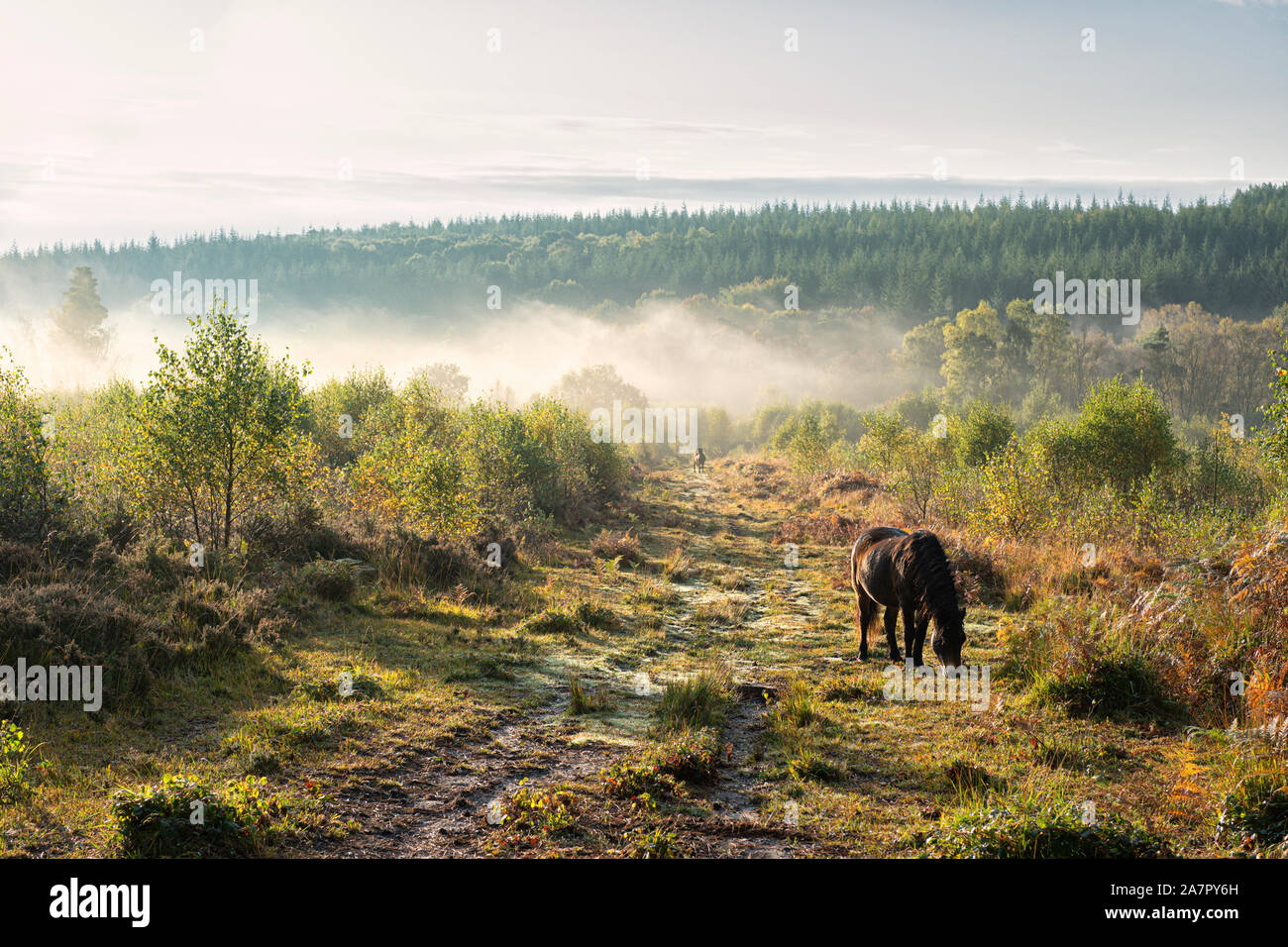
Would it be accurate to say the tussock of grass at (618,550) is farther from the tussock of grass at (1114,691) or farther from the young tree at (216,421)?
the tussock of grass at (1114,691)

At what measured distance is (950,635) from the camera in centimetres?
1113

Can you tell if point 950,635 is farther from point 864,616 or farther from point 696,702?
point 696,702

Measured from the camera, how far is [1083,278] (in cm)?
12938

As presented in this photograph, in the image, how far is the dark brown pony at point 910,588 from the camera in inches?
442

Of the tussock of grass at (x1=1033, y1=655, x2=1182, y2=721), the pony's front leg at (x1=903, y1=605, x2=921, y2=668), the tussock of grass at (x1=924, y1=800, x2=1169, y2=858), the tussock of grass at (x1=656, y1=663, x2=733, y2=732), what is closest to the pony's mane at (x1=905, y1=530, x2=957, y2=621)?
the pony's front leg at (x1=903, y1=605, x2=921, y2=668)

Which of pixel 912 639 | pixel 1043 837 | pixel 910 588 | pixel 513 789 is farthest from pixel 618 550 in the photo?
pixel 1043 837

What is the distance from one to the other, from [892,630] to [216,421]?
14.5 m

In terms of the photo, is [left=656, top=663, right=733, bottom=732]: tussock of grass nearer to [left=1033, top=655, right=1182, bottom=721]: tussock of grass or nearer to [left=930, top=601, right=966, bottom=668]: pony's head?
[left=930, top=601, right=966, bottom=668]: pony's head

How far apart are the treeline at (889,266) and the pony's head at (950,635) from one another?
139 meters

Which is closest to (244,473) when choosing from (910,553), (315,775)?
(315,775)

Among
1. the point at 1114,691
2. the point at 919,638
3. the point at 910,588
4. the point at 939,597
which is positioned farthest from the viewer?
the point at 919,638

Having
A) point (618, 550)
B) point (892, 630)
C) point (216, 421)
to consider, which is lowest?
point (618, 550)
